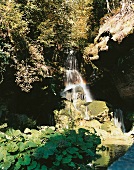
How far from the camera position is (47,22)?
981 centimetres

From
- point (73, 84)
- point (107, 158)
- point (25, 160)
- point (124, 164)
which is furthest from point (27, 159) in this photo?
point (73, 84)

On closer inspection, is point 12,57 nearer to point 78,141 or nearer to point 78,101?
point 78,101

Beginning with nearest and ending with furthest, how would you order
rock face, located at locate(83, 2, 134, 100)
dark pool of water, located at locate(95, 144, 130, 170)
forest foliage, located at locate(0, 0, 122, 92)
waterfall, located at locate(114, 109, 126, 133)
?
dark pool of water, located at locate(95, 144, 130, 170)
forest foliage, located at locate(0, 0, 122, 92)
rock face, located at locate(83, 2, 134, 100)
waterfall, located at locate(114, 109, 126, 133)

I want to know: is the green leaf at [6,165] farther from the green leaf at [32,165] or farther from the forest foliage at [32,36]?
the forest foliage at [32,36]

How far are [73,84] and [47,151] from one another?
34.0ft

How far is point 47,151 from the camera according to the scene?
9.02ft

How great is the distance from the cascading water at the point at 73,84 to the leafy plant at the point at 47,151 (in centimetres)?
906

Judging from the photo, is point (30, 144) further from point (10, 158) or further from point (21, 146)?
point (10, 158)

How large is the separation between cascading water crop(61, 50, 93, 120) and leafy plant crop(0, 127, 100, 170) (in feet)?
29.7

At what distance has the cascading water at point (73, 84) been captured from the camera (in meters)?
12.5

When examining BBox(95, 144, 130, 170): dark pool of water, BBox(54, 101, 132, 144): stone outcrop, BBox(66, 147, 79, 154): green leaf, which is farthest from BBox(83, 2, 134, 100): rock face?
BBox(66, 147, 79, 154): green leaf

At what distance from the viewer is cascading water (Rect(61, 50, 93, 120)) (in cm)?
1252

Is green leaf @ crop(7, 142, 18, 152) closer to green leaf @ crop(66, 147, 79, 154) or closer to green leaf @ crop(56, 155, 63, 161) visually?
green leaf @ crop(56, 155, 63, 161)

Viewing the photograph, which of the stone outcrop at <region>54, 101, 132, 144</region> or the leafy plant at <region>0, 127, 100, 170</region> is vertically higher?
the stone outcrop at <region>54, 101, 132, 144</region>
